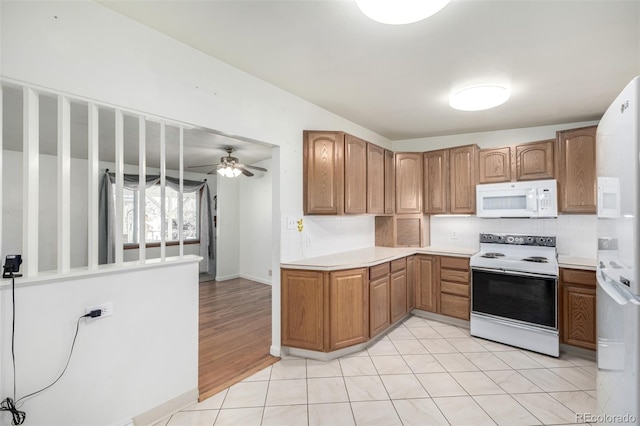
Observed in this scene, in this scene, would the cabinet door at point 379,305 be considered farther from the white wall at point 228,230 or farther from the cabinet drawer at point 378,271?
the white wall at point 228,230

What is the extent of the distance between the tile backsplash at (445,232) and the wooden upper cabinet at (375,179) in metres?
0.41

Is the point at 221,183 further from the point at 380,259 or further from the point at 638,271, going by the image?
the point at 638,271

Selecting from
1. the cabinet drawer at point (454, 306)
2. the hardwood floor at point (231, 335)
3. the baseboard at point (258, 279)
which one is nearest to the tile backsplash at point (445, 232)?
the cabinet drawer at point (454, 306)

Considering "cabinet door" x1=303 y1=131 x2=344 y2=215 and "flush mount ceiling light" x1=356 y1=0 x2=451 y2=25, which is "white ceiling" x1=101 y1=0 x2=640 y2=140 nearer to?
"flush mount ceiling light" x1=356 y1=0 x2=451 y2=25

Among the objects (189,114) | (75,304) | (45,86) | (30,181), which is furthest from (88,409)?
(189,114)

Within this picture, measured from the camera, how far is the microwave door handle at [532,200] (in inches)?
123

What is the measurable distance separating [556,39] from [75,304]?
327cm

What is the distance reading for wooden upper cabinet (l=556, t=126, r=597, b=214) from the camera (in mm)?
2898

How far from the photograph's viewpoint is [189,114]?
6.47 ft

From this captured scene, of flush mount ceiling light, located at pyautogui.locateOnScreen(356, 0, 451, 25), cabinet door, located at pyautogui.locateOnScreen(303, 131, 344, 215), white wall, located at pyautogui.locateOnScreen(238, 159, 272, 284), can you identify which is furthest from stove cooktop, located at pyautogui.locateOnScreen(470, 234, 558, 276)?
white wall, located at pyautogui.locateOnScreen(238, 159, 272, 284)

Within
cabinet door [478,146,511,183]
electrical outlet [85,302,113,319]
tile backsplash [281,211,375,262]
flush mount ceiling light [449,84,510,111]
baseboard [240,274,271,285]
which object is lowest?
baseboard [240,274,271,285]

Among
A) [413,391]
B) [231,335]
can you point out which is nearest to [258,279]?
[231,335]

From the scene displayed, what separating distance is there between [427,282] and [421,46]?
2.70 meters

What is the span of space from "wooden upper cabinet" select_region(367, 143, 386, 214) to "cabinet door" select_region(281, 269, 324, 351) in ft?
3.86
